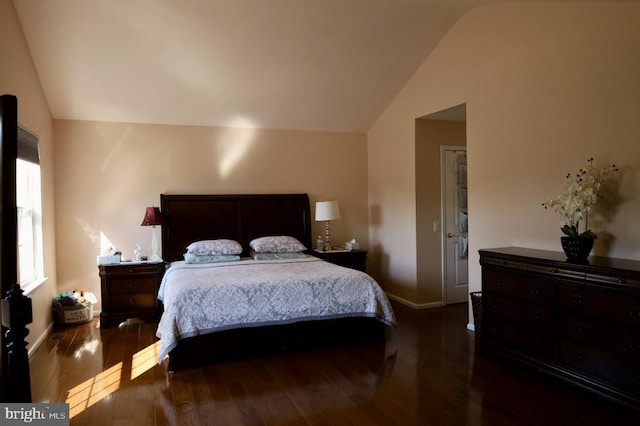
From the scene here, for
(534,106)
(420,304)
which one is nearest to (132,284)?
(420,304)

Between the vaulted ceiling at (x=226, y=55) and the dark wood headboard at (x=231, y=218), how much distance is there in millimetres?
1025

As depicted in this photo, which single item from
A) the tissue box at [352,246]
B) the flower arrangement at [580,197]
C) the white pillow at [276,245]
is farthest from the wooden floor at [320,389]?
the tissue box at [352,246]

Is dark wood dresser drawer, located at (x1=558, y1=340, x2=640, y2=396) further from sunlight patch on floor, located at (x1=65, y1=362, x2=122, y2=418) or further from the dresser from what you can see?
sunlight patch on floor, located at (x1=65, y1=362, x2=122, y2=418)

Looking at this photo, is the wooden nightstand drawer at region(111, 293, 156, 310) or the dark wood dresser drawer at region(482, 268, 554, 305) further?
the wooden nightstand drawer at region(111, 293, 156, 310)

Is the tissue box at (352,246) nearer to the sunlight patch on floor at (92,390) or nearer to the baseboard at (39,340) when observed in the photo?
the sunlight patch on floor at (92,390)

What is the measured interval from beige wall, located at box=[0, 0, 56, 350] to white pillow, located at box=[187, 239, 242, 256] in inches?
58.5

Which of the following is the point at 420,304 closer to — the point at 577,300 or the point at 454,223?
the point at 454,223

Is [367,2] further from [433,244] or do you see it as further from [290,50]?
[433,244]

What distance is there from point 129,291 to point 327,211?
257cm

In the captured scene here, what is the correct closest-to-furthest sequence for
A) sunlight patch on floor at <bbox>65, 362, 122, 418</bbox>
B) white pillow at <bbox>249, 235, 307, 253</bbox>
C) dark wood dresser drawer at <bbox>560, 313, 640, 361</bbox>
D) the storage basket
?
dark wood dresser drawer at <bbox>560, 313, 640, 361</bbox>, sunlight patch on floor at <bbox>65, 362, 122, 418</bbox>, the storage basket, white pillow at <bbox>249, 235, 307, 253</bbox>

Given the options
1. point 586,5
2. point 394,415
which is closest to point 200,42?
point 586,5

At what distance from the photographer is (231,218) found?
559 cm

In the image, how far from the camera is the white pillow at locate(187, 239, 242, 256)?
16.3ft

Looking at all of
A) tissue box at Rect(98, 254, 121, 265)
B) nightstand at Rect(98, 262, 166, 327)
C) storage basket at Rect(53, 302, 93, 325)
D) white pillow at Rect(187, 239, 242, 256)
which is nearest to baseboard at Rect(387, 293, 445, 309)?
white pillow at Rect(187, 239, 242, 256)
